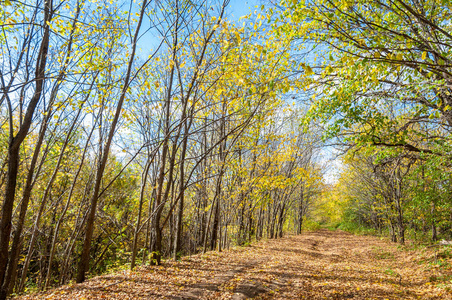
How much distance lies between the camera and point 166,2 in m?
6.11

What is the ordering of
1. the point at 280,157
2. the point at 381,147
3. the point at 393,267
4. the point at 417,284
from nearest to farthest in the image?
1. the point at 417,284
2. the point at 381,147
3. the point at 393,267
4. the point at 280,157

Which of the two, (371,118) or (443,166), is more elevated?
(371,118)

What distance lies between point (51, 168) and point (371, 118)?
34.8 ft

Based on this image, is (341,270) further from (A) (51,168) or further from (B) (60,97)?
(A) (51,168)

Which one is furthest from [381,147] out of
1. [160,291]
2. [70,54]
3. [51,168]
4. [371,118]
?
[51,168]

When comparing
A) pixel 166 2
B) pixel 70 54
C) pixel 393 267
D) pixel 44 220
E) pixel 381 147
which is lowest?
pixel 393 267

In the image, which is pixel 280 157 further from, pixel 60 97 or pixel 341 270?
pixel 60 97

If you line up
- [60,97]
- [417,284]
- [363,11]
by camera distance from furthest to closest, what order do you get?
[60,97]
[417,284]
[363,11]

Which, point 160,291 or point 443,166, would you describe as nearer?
point 160,291

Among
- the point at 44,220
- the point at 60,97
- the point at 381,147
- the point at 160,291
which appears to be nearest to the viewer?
the point at 160,291

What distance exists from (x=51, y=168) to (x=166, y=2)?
23.3 feet

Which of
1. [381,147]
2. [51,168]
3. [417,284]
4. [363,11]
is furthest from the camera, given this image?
[51,168]

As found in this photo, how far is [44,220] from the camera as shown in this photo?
9672mm

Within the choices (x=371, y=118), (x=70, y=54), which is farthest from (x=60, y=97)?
(x=371, y=118)
